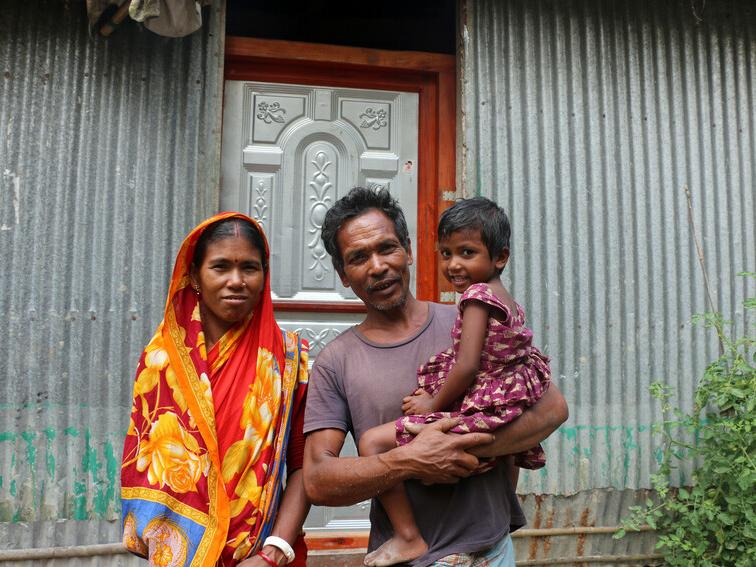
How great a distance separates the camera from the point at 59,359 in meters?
3.39

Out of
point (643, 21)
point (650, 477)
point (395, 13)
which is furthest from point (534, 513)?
point (395, 13)

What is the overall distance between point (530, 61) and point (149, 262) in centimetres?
245

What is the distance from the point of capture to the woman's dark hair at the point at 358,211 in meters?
2.00

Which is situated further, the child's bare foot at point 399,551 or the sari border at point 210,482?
the sari border at point 210,482

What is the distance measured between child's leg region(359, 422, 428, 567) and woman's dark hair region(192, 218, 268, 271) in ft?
2.36

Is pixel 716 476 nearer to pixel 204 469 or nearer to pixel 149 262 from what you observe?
pixel 204 469

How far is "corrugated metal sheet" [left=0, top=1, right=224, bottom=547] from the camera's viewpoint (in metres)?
3.34

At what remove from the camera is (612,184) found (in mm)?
4012

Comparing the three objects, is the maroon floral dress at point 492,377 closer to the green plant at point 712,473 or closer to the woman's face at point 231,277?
the woman's face at point 231,277

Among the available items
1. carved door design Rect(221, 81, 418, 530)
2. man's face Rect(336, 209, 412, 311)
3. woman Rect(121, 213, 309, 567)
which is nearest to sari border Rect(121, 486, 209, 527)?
woman Rect(121, 213, 309, 567)

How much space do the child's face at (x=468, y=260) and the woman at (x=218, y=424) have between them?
0.60 meters

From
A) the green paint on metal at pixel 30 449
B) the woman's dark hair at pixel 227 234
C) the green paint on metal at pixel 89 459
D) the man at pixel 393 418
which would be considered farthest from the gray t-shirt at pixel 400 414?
the green paint on metal at pixel 30 449

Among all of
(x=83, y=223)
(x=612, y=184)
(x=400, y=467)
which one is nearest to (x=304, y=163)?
(x=83, y=223)

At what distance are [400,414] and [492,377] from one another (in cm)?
27
